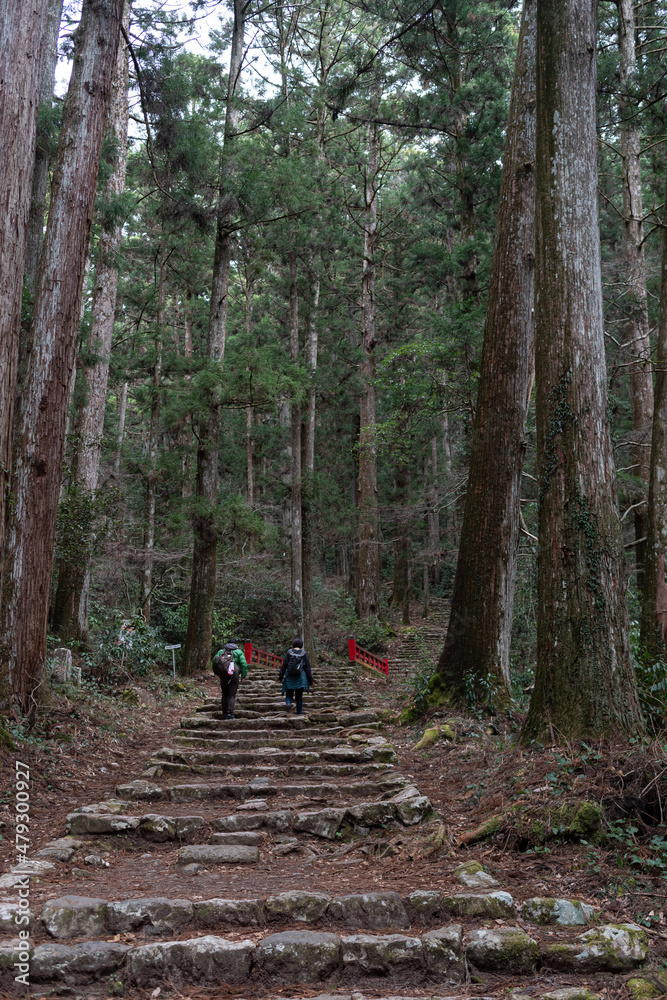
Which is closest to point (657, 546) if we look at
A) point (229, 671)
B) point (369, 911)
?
point (369, 911)

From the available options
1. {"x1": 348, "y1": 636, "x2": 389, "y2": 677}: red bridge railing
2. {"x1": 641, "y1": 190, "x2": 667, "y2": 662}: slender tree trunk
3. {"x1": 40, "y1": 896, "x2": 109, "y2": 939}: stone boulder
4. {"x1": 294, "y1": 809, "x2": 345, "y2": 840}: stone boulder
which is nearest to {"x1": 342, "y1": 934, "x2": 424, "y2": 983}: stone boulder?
{"x1": 40, "y1": 896, "x2": 109, "y2": 939}: stone boulder

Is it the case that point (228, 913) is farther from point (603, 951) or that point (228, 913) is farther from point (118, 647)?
point (118, 647)

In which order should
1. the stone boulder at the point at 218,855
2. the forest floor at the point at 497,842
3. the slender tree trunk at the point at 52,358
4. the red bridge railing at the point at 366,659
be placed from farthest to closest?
1. the red bridge railing at the point at 366,659
2. the slender tree trunk at the point at 52,358
3. the stone boulder at the point at 218,855
4. the forest floor at the point at 497,842

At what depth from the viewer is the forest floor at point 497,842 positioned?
411 cm

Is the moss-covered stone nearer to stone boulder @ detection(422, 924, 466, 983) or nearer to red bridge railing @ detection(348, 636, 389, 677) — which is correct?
stone boulder @ detection(422, 924, 466, 983)

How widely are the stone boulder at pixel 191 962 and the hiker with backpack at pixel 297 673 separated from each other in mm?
6202

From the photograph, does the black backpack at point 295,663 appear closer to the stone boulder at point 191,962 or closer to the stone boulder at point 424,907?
the stone boulder at point 424,907

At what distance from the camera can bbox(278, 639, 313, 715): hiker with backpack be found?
982 centimetres

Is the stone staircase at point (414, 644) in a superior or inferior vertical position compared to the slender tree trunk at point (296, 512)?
inferior

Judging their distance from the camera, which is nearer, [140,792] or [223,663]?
[140,792]

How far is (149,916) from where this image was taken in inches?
151

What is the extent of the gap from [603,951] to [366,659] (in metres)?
15.3

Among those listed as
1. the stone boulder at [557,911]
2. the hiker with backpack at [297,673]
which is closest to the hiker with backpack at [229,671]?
the hiker with backpack at [297,673]

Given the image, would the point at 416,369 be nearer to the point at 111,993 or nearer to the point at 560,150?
the point at 560,150
